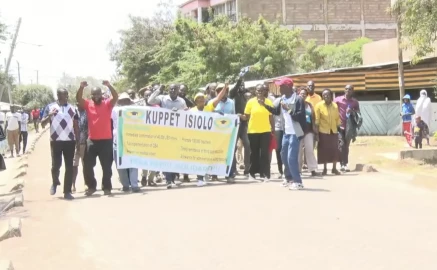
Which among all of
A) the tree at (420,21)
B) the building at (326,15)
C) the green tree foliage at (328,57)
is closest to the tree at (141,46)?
the building at (326,15)

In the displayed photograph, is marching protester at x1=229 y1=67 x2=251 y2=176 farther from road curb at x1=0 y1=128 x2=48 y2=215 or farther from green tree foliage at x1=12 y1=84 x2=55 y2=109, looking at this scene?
green tree foliage at x1=12 y1=84 x2=55 y2=109

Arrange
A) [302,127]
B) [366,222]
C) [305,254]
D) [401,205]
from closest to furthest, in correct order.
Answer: [305,254] → [366,222] → [401,205] → [302,127]

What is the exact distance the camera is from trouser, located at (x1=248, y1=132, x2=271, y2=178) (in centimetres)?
1298

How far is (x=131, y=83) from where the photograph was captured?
59.1 meters

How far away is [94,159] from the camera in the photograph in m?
11.9

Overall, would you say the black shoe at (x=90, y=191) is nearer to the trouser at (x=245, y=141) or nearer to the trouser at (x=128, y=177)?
the trouser at (x=128, y=177)

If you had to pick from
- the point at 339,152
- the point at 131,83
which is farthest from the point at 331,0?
the point at 339,152

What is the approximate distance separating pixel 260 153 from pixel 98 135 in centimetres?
315

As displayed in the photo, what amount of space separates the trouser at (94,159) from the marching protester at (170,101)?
4.22ft

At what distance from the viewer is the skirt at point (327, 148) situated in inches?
542

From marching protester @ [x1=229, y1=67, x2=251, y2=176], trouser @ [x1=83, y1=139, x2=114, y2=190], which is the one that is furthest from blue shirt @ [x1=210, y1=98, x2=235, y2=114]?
trouser @ [x1=83, y1=139, x2=114, y2=190]

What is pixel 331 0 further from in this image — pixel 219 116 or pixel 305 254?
pixel 305 254

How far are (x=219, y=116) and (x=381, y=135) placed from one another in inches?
640

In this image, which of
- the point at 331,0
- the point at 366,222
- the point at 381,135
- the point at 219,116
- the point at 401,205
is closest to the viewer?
the point at 366,222
